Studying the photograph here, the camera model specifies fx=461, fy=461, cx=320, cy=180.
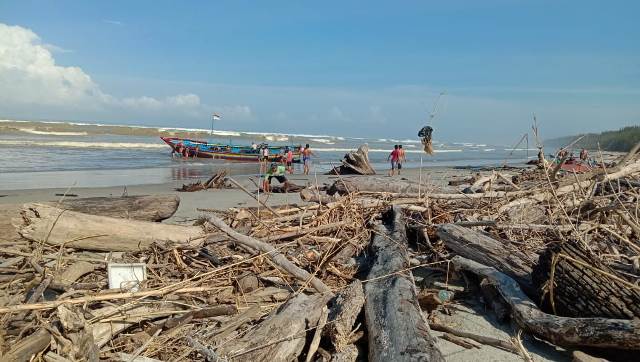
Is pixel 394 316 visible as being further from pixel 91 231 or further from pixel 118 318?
pixel 91 231

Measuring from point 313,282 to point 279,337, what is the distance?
0.99m

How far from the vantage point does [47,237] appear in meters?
4.97

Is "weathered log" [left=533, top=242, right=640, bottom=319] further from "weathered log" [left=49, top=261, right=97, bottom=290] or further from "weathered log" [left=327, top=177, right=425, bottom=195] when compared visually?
"weathered log" [left=327, top=177, right=425, bottom=195]

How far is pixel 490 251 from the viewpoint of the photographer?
467 cm

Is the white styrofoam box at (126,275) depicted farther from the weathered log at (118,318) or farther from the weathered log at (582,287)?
the weathered log at (582,287)

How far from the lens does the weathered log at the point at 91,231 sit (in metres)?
5.10

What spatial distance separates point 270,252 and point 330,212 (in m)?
2.23

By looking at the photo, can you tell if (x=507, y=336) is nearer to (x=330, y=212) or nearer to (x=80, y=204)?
(x=330, y=212)

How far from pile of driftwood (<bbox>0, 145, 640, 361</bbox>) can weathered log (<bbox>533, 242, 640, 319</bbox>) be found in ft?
0.03

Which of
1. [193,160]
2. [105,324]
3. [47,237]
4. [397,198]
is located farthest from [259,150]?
[105,324]

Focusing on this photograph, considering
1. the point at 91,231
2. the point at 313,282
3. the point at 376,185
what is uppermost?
the point at 376,185

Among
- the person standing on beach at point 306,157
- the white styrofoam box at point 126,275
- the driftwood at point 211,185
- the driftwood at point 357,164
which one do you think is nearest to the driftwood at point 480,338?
the white styrofoam box at point 126,275

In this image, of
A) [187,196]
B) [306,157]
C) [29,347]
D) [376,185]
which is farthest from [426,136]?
[306,157]

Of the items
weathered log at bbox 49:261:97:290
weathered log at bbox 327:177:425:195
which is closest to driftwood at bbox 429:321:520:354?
weathered log at bbox 49:261:97:290
